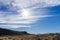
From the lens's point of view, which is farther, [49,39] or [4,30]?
[4,30]

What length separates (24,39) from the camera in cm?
5444

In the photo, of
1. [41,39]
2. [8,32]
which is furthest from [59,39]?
[8,32]

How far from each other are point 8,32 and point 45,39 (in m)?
43.7

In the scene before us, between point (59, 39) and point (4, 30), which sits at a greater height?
point (4, 30)

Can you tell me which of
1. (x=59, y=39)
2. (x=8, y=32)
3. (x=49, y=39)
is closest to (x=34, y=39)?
(x=49, y=39)

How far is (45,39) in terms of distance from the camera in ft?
181

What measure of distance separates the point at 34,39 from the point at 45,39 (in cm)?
396

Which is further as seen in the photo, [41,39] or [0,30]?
[0,30]

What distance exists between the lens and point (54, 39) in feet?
180

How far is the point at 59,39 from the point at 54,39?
2412 mm

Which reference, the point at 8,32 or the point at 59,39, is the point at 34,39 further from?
the point at 8,32

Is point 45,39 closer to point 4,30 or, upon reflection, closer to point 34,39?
point 34,39

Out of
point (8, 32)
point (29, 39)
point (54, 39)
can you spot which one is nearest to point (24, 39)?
point (29, 39)

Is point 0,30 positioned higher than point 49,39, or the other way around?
point 0,30
